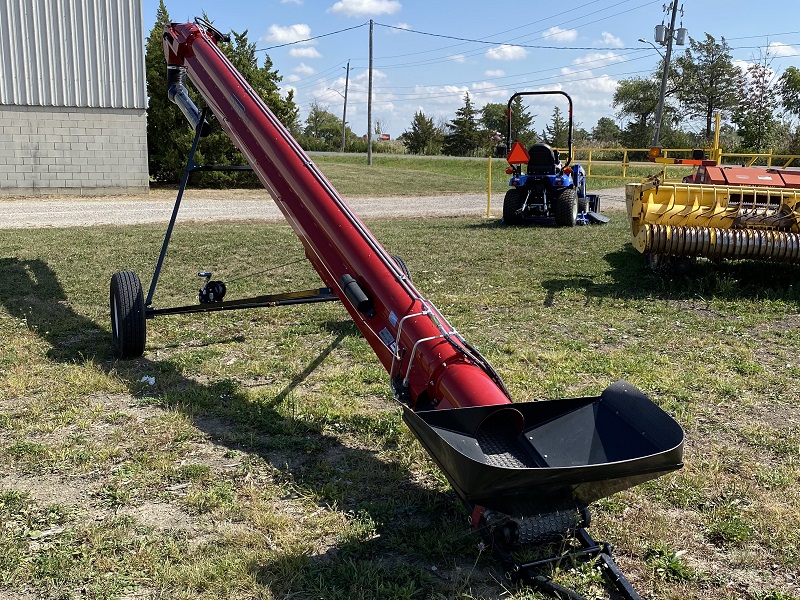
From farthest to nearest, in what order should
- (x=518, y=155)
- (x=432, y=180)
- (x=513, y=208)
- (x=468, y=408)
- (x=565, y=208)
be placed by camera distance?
1. (x=432, y=180)
2. (x=513, y=208)
3. (x=518, y=155)
4. (x=565, y=208)
5. (x=468, y=408)

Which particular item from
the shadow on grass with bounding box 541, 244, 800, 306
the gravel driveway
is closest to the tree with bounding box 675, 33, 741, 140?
Result: the gravel driveway

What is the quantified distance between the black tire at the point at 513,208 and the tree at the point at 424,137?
41926 millimetres

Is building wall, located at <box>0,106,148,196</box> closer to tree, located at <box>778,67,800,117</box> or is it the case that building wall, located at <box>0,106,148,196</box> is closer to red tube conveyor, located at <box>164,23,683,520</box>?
red tube conveyor, located at <box>164,23,683,520</box>

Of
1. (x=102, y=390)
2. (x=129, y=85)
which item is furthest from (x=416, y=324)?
(x=129, y=85)

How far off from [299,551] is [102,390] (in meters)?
2.45

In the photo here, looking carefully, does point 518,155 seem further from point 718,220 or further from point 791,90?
point 791,90

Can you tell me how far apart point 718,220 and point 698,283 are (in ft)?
2.26

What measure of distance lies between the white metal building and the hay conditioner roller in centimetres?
1584

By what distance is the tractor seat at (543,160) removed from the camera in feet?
44.9

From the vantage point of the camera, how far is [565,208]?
13344 mm

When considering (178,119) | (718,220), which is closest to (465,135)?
(178,119)

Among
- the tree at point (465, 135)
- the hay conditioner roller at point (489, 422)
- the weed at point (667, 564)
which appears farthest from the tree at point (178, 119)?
the tree at point (465, 135)

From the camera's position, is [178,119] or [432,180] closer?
[178,119]

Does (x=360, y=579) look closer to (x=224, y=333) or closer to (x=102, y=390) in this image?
(x=102, y=390)
